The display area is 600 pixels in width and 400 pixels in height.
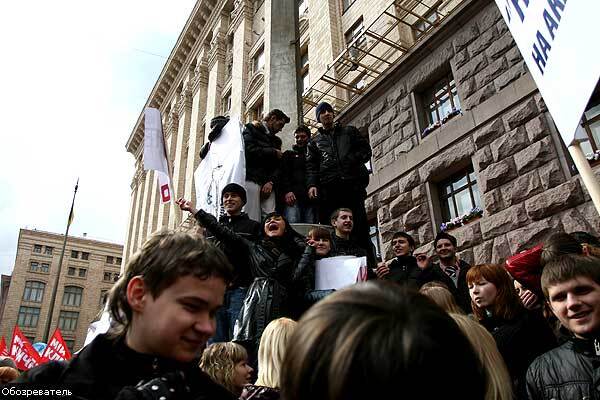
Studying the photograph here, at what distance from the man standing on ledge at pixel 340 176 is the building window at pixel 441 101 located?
467 centimetres

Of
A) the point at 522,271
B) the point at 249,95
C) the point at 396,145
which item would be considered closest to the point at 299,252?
the point at 522,271

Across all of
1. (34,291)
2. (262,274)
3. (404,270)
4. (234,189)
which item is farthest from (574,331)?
(34,291)

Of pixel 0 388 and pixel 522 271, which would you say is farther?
pixel 522 271

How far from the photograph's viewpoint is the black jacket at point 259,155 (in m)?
5.06

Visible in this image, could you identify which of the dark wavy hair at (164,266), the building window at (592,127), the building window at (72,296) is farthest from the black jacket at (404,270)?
the building window at (72,296)

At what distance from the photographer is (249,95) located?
70.9ft

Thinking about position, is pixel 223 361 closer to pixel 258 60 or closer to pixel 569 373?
pixel 569 373

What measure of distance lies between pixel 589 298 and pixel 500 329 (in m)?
0.68

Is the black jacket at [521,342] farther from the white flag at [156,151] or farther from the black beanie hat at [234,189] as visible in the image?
the white flag at [156,151]

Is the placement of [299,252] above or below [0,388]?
above

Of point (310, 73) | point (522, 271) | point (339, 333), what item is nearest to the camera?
point (339, 333)

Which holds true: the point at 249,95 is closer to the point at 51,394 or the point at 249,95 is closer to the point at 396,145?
the point at 396,145

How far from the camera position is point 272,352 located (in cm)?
244

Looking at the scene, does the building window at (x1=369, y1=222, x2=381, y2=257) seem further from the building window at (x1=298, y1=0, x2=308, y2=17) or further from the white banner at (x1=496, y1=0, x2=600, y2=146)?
the building window at (x1=298, y1=0, x2=308, y2=17)
